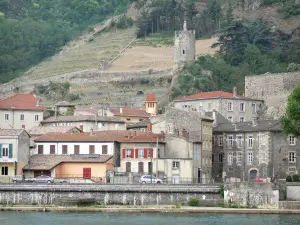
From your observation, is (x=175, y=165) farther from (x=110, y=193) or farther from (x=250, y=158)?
(x=110, y=193)

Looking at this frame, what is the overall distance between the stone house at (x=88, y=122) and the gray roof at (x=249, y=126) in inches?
524

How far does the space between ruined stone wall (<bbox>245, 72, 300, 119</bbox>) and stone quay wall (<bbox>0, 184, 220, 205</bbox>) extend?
112ft

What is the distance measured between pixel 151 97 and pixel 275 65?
22.8 m

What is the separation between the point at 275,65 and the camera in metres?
161

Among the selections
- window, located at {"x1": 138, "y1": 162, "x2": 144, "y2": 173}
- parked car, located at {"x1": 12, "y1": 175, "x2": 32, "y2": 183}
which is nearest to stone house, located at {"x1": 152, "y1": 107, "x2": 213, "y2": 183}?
window, located at {"x1": 138, "y1": 162, "x2": 144, "y2": 173}

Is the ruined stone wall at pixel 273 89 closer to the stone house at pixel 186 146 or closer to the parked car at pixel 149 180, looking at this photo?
the stone house at pixel 186 146

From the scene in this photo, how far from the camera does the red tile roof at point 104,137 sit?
113 m

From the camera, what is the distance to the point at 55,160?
112 meters

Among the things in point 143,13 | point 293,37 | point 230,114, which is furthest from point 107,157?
point 143,13

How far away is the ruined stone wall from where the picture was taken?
443ft

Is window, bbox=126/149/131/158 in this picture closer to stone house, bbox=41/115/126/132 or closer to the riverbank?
the riverbank

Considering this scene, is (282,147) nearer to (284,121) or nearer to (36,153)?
(284,121)

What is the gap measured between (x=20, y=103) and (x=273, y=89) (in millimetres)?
26289

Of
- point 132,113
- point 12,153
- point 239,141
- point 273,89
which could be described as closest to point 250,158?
point 239,141
